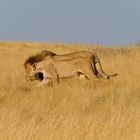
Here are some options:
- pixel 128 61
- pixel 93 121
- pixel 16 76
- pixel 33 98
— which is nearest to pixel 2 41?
pixel 128 61

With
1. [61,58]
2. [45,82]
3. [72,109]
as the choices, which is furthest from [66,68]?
[72,109]

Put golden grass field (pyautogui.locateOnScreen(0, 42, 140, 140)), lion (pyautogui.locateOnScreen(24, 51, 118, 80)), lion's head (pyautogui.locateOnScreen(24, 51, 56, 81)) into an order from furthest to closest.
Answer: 1. lion's head (pyautogui.locateOnScreen(24, 51, 56, 81))
2. lion (pyautogui.locateOnScreen(24, 51, 118, 80))
3. golden grass field (pyautogui.locateOnScreen(0, 42, 140, 140))

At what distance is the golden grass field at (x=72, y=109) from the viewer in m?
6.41

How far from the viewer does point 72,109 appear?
8.56 metres

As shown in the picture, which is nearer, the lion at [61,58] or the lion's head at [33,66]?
the lion at [61,58]

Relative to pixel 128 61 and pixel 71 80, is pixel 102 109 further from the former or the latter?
pixel 128 61

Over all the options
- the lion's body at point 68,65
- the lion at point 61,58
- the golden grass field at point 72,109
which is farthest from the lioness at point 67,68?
the golden grass field at point 72,109

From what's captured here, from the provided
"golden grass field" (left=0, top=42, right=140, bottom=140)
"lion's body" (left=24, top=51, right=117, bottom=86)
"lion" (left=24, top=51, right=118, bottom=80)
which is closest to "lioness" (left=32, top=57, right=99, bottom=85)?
"lion's body" (left=24, top=51, right=117, bottom=86)

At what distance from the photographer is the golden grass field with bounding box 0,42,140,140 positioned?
6.41m

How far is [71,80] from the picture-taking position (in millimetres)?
12391

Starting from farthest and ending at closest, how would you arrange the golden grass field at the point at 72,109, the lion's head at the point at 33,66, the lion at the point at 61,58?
the lion's head at the point at 33,66, the lion at the point at 61,58, the golden grass field at the point at 72,109

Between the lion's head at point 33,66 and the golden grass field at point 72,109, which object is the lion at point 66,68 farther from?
the golden grass field at point 72,109

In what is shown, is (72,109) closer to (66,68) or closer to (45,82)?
(45,82)

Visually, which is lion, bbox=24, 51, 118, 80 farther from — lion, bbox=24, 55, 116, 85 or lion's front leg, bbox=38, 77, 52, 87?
lion's front leg, bbox=38, 77, 52, 87
